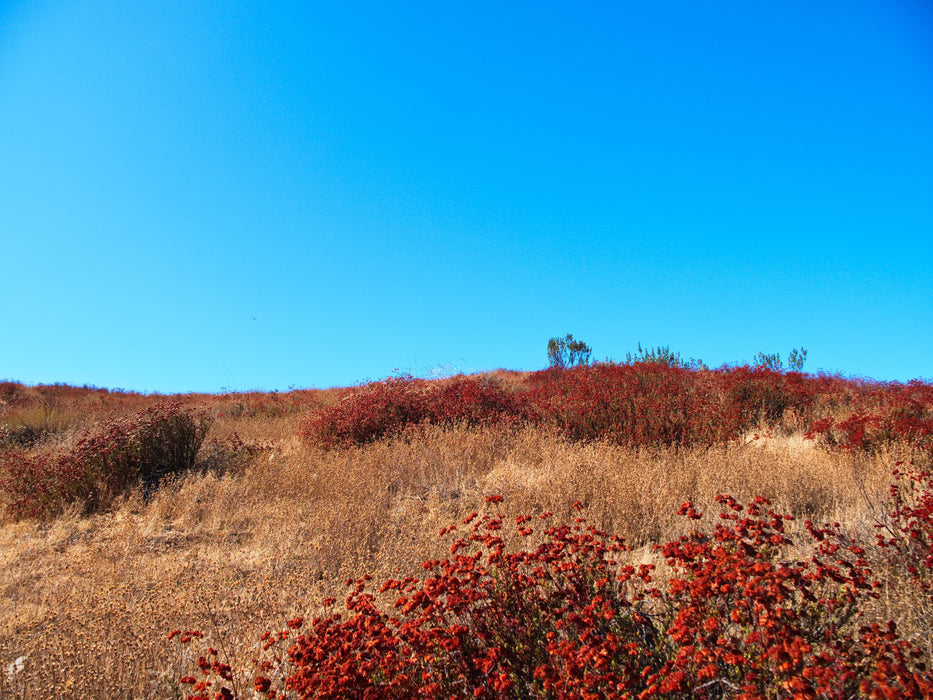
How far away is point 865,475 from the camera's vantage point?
5.98m

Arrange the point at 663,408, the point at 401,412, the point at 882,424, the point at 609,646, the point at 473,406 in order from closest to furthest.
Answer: the point at 609,646 < the point at 882,424 < the point at 663,408 < the point at 473,406 < the point at 401,412

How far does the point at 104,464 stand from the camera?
766cm

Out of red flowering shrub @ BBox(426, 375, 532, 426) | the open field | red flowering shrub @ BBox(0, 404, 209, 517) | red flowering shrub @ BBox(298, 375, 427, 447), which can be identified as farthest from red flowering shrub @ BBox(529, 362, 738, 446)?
red flowering shrub @ BBox(0, 404, 209, 517)

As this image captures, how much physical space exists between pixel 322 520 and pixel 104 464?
4418 mm

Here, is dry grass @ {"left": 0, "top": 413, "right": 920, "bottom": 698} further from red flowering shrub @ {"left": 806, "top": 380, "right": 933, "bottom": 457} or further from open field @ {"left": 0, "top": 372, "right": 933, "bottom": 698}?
red flowering shrub @ {"left": 806, "top": 380, "right": 933, "bottom": 457}

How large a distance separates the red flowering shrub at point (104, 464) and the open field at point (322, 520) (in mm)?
198

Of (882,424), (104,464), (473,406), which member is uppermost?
(473,406)

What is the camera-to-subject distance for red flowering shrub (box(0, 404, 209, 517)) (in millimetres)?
7062

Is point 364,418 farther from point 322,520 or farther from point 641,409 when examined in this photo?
point 641,409

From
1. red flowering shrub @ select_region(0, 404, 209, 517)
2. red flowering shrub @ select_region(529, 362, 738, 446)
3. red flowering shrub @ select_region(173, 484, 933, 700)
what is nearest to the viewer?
red flowering shrub @ select_region(173, 484, 933, 700)

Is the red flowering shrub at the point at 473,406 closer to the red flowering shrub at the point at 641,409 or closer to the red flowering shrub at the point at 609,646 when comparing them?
the red flowering shrub at the point at 641,409

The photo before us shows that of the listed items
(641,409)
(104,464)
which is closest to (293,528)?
(104,464)

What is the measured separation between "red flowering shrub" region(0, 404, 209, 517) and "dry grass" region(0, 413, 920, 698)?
63cm

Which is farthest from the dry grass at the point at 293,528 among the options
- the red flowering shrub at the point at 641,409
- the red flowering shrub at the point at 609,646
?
the red flowering shrub at the point at 609,646
